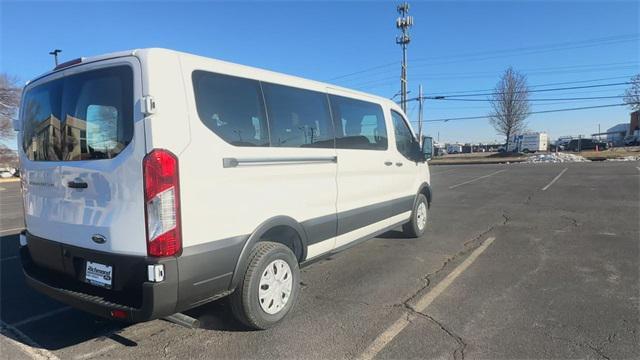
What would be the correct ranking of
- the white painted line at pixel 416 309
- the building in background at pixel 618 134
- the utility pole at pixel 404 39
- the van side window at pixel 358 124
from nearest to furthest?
the white painted line at pixel 416 309
the van side window at pixel 358 124
the utility pole at pixel 404 39
the building in background at pixel 618 134

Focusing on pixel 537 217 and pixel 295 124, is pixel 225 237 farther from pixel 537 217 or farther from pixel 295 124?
pixel 537 217

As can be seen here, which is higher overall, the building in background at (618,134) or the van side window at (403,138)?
the building in background at (618,134)

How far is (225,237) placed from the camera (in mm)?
3365

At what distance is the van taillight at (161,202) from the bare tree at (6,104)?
48296 millimetres

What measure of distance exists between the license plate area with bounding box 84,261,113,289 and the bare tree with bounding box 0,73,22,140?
4774cm

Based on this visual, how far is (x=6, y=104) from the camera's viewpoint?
142ft

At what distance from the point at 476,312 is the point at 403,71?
130 ft

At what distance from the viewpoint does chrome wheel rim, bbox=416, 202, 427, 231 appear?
730cm

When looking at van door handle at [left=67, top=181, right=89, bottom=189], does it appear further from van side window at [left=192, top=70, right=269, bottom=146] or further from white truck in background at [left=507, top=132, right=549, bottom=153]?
white truck in background at [left=507, top=132, right=549, bottom=153]

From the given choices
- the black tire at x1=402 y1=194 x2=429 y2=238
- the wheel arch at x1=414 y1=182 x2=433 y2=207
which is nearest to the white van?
the black tire at x1=402 y1=194 x2=429 y2=238

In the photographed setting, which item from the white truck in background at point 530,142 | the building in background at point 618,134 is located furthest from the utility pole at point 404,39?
the building in background at point 618,134

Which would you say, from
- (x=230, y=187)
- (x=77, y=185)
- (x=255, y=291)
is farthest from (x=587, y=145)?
(x=77, y=185)

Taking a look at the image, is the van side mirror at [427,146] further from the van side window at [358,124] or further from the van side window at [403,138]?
the van side window at [358,124]

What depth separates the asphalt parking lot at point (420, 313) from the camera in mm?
3449
